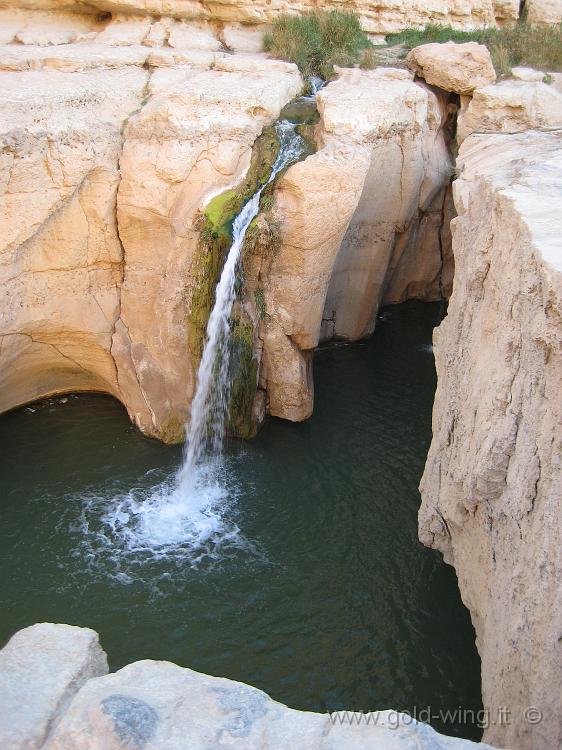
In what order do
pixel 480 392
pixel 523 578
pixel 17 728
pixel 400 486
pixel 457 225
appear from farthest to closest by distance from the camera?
pixel 400 486 < pixel 457 225 < pixel 480 392 < pixel 523 578 < pixel 17 728

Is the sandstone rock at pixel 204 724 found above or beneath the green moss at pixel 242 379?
beneath

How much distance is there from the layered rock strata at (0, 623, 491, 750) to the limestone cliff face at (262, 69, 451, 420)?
626 cm

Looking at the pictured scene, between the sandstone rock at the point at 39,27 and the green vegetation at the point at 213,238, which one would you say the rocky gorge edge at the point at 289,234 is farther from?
the sandstone rock at the point at 39,27

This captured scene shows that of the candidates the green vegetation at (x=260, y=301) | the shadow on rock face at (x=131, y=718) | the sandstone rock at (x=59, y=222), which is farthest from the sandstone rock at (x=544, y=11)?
the shadow on rock face at (x=131, y=718)

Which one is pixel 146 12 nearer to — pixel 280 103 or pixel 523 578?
pixel 280 103

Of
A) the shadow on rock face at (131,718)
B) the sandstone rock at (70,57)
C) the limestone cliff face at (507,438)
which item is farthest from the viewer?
the sandstone rock at (70,57)

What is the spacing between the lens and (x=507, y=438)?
497 centimetres

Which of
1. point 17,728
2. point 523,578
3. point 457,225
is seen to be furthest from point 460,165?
point 17,728

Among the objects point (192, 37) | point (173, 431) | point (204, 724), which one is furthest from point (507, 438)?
point (192, 37)

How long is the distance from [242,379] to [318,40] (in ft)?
19.3

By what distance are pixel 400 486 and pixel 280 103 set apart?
514 centimetres

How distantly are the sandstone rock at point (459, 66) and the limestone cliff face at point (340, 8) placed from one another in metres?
2.42

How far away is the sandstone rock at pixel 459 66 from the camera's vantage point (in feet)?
36.7

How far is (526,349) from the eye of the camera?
4875mm
